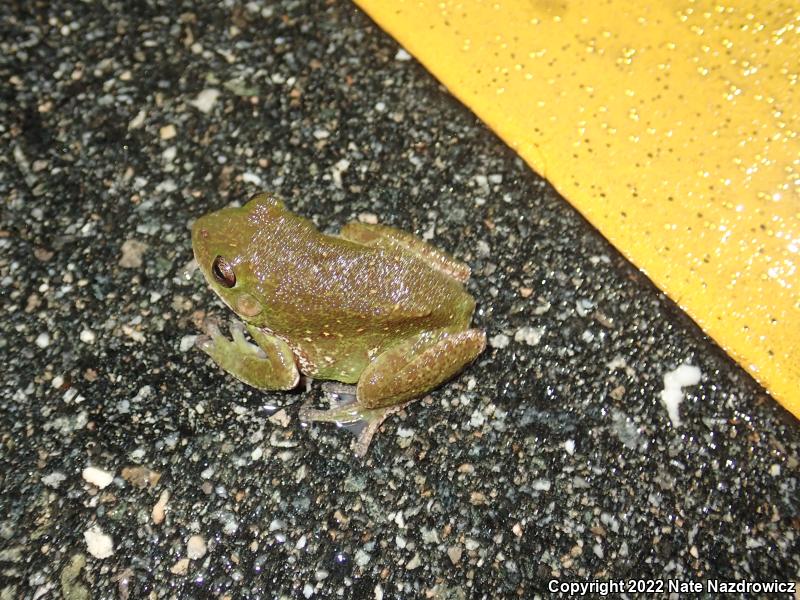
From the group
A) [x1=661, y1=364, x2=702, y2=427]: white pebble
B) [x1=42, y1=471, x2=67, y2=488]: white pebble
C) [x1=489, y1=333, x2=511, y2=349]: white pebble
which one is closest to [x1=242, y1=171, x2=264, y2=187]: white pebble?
[x1=489, y1=333, x2=511, y2=349]: white pebble

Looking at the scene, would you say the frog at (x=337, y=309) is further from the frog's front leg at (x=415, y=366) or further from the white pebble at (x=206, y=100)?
the white pebble at (x=206, y=100)

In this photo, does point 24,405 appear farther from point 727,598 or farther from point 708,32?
point 708,32

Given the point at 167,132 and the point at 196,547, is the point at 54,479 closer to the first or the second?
the point at 196,547

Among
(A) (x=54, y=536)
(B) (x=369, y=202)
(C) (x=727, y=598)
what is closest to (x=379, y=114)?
(B) (x=369, y=202)

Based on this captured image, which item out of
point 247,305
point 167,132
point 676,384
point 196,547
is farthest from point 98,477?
point 676,384

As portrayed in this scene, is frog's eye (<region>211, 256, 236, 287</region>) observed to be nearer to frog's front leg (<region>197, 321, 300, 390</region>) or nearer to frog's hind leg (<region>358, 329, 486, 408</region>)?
frog's front leg (<region>197, 321, 300, 390</region>)
